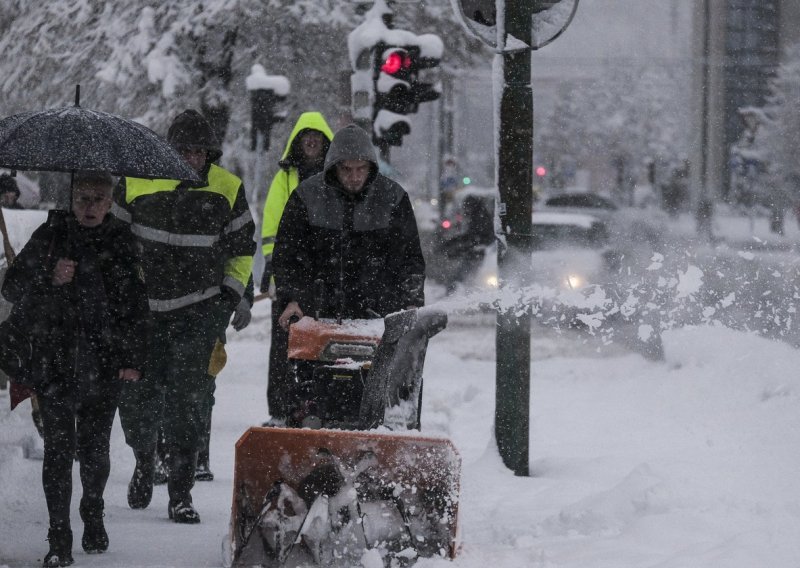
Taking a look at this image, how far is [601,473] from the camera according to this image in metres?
7.35

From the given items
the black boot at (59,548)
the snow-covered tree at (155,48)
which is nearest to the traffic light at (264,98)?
the snow-covered tree at (155,48)

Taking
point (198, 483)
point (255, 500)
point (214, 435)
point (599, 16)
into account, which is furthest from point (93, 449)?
point (599, 16)

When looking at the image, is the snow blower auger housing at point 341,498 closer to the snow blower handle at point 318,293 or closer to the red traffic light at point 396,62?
the snow blower handle at point 318,293

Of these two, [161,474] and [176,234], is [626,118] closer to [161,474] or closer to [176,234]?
[161,474]

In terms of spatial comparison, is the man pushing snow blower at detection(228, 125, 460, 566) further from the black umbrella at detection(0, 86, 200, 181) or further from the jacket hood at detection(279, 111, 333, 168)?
the jacket hood at detection(279, 111, 333, 168)

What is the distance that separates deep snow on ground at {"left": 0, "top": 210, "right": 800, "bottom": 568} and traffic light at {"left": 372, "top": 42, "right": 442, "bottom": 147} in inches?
98.9

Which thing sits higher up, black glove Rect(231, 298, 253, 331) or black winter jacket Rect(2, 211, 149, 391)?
black winter jacket Rect(2, 211, 149, 391)

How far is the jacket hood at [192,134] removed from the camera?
6.75m

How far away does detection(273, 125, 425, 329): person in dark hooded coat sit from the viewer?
6273mm

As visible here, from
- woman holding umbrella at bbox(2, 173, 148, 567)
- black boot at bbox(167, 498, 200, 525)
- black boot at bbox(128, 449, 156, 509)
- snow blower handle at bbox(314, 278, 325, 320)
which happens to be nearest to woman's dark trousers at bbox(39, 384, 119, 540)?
woman holding umbrella at bbox(2, 173, 148, 567)

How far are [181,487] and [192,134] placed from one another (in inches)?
70.0

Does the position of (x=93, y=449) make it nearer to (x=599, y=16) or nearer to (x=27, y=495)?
(x=27, y=495)

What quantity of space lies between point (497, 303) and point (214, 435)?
3.05 meters

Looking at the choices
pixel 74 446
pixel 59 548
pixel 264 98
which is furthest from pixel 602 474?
pixel 264 98
